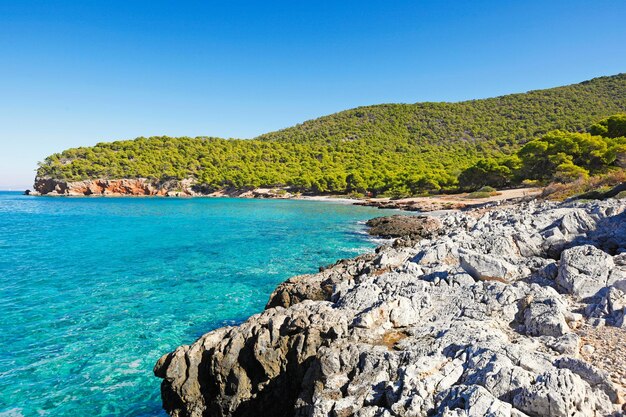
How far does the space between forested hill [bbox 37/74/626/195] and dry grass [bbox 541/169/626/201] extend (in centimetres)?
3734

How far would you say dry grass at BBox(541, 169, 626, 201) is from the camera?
26178 millimetres

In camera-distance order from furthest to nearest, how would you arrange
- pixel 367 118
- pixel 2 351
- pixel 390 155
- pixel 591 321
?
pixel 367 118, pixel 390 155, pixel 2 351, pixel 591 321

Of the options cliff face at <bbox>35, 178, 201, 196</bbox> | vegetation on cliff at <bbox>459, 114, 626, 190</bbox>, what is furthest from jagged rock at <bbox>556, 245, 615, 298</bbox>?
cliff face at <bbox>35, 178, 201, 196</bbox>

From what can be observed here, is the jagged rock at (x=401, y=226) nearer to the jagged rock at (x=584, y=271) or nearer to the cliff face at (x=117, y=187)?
the jagged rock at (x=584, y=271)

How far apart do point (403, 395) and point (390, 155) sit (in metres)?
117

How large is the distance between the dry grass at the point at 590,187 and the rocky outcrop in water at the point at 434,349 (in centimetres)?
1743

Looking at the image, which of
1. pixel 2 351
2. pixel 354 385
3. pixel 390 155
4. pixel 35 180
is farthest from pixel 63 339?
pixel 35 180

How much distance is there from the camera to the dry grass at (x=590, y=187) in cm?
2618

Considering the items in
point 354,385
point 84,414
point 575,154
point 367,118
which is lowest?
point 84,414

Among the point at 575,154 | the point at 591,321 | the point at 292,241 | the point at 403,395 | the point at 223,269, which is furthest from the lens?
the point at 575,154

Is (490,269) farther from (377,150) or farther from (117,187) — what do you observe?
(377,150)

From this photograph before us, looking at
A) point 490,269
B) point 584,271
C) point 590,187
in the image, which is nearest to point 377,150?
point 590,187

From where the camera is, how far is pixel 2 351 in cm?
1136

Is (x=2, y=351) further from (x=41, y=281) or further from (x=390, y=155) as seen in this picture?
(x=390, y=155)
